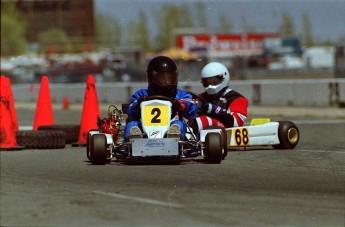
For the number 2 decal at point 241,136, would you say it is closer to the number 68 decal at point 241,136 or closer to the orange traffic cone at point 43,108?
the number 68 decal at point 241,136

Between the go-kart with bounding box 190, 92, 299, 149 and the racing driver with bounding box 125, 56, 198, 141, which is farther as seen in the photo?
the go-kart with bounding box 190, 92, 299, 149

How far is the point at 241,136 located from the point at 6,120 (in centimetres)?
356

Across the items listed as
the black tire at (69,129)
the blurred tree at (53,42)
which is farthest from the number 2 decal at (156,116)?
the blurred tree at (53,42)

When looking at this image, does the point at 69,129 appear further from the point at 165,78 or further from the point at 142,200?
the point at 142,200

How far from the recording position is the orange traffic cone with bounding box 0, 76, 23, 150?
1282cm

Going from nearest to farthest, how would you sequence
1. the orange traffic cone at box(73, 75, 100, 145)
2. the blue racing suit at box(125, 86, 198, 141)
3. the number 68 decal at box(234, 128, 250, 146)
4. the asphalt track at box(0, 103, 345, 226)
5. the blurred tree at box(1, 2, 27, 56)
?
the asphalt track at box(0, 103, 345, 226) → the blue racing suit at box(125, 86, 198, 141) → the number 68 decal at box(234, 128, 250, 146) → the orange traffic cone at box(73, 75, 100, 145) → the blurred tree at box(1, 2, 27, 56)

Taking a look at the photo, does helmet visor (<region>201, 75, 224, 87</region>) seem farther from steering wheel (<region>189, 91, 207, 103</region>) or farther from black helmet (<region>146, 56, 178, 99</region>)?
black helmet (<region>146, 56, 178, 99</region>)

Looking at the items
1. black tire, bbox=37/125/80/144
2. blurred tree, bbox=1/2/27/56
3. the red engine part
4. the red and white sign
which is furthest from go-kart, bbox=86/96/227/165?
the red and white sign

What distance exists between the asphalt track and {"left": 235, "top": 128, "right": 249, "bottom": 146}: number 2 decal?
0.15 meters

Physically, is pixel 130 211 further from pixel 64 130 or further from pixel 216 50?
pixel 216 50

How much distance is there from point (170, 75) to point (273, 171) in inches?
66.8

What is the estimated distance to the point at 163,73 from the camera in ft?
32.7

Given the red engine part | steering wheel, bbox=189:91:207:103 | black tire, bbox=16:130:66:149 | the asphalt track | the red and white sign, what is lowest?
the asphalt track

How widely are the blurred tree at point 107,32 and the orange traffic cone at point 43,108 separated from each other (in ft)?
201
